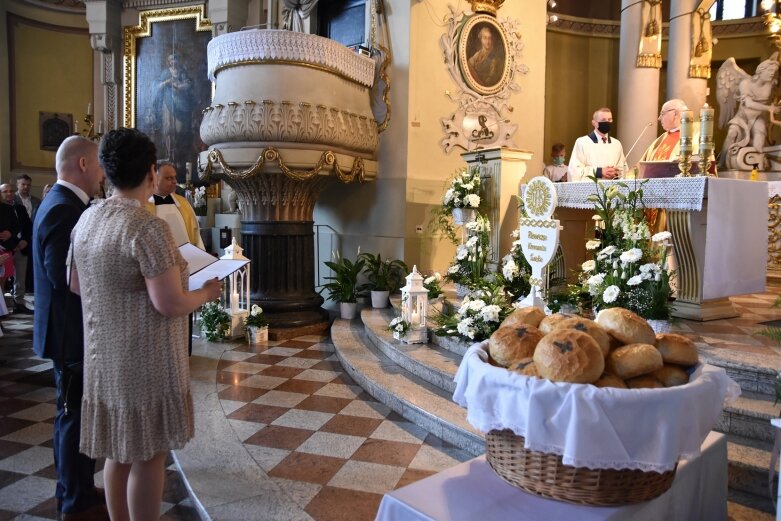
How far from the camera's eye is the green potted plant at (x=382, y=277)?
678 centimetres

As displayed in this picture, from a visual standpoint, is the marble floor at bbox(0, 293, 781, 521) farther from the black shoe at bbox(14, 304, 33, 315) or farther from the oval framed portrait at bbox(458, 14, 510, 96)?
the oval framed portrait at bbox(458, 14, 510, 96)

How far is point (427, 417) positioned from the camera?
11.8 ft

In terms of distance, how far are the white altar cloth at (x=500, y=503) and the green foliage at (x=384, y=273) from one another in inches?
197

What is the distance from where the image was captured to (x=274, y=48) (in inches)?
239

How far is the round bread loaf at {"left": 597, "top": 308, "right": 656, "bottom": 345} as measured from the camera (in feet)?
5.89

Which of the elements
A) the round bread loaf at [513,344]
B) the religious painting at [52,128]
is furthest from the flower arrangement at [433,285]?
the religious painting at [52,128]

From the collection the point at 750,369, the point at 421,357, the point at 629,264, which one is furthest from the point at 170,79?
the point at 750,369

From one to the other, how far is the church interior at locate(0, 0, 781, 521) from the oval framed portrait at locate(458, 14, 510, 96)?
29 millimetres

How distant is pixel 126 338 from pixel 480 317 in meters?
2.80

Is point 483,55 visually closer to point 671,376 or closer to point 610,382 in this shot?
point 671,376

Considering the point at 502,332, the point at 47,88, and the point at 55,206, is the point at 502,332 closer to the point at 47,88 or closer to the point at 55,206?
the point at 55,206

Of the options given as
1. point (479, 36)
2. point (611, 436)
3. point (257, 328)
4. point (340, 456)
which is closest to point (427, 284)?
point (257, 328)

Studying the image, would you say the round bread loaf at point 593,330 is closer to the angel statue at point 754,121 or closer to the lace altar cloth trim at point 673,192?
the lace altar cloth trim at point 673,192

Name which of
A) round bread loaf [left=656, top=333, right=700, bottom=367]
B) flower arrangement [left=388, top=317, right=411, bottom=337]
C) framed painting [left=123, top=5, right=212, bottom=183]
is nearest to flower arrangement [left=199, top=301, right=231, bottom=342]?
flower arrangement [left=388, top=317, right=411, bottom=337]
